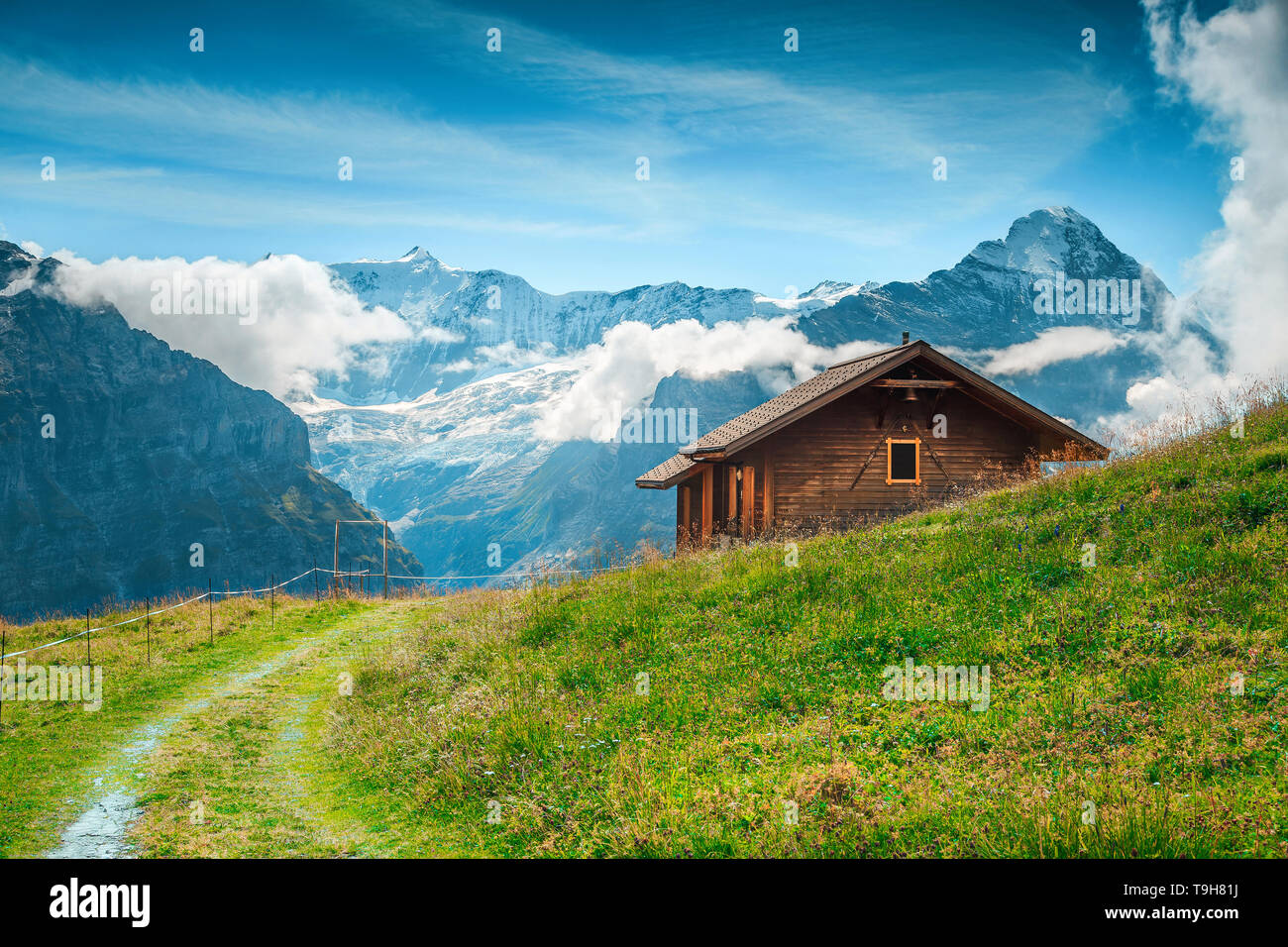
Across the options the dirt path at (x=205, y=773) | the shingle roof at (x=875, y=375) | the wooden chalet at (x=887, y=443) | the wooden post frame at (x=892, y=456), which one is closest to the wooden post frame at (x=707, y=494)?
the shingle roof at (x=875, y=375)

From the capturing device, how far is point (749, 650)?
1086 cm

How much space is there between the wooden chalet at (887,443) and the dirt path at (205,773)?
13988mm

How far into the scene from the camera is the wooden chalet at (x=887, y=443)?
25219mm

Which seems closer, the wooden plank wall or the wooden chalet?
the wooden chalet

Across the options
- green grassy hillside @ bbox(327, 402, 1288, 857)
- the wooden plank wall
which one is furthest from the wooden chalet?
green grassy hillside @ bbox(327, 402, 1288, 857)

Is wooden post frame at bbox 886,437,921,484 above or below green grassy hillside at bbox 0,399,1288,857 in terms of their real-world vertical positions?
above

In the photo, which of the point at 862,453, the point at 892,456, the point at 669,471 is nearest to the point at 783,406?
the point at 862,453

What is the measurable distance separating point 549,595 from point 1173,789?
39.7 ft

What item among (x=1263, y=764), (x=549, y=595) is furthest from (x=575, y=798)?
(x=549, y=595)

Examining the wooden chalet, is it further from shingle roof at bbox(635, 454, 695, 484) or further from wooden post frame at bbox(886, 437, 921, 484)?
shingle roof at bbox(635, 454, 695, 484)

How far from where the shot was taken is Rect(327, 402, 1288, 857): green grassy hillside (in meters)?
6.25

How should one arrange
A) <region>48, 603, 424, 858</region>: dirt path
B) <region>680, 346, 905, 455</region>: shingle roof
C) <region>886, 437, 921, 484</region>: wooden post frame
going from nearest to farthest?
<region>48, 603, 424, 858</region>: dirt path < <region>680, 346, 905, 455</region>: shingle roof < <region>886, 437, 921, 484</region>: wooden post frame

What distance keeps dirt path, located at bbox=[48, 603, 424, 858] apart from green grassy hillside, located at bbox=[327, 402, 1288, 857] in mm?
817
